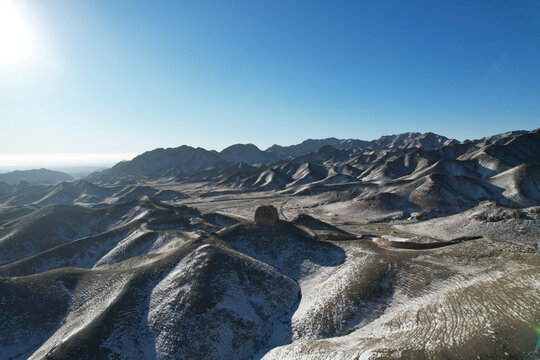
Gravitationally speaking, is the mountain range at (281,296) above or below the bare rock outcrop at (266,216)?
below

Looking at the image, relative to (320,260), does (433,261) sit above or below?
above

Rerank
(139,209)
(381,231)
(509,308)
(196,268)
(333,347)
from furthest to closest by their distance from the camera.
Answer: (139,209) → (381,231) → (196,268) → (333,347) → (509,308)

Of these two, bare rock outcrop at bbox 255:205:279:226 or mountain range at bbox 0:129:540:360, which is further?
bare rock outcrop at bbox 255:205:279:226

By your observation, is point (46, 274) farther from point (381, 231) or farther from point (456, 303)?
point (381, 231)

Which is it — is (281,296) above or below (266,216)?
below

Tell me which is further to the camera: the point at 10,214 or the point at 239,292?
the point at 10,214

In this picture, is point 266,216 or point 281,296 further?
point 266,216

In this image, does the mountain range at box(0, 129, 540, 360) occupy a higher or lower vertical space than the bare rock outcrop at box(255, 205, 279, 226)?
lower

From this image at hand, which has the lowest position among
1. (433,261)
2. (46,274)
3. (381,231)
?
A: (381,231)

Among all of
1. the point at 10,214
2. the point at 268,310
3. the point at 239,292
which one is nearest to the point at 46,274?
the point at 239,292

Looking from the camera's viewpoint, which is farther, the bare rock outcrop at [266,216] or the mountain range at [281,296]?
the bare rock outcrop at [266,216]

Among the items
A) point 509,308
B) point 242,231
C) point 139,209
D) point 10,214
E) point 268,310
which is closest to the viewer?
point 509,308
